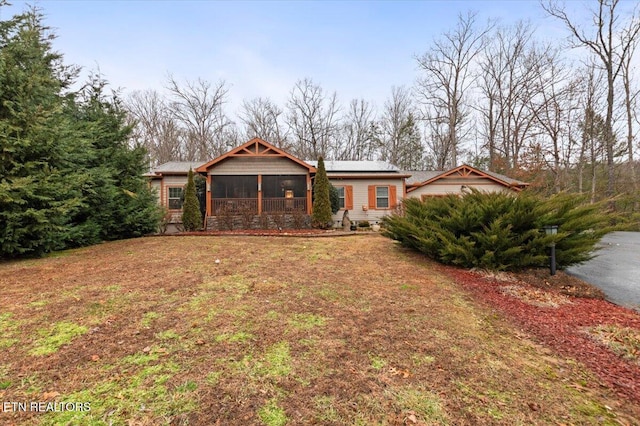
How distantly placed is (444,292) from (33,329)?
524cm

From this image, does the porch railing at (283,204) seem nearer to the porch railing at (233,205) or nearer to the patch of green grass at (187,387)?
the porch railing at (233,205)

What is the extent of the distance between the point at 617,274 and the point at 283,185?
39.5ft

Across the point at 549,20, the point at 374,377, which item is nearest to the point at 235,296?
→ the point at 374,377

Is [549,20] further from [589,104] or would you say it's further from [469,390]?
[469,390]

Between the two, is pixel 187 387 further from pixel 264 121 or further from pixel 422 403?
pixel 264 121

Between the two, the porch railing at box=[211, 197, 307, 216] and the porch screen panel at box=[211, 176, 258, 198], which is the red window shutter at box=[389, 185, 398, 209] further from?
the porch screen panel at box=[211, 176, 258, 198]

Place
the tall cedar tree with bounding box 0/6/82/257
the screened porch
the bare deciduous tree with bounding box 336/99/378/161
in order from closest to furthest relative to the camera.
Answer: the tall cedar tree with bounding box 0/6/82/257, the screened porch, the bare deciduous tree with bounding box 336/99/378/161

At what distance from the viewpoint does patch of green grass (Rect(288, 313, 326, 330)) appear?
3.21 meters

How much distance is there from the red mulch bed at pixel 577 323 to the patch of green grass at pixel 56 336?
4.77m

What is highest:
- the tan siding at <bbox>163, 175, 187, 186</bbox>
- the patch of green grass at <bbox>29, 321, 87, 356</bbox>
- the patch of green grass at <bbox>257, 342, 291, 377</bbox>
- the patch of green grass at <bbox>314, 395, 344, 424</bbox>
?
the tan siding at <bbox>163, 175, 187, 186</bbox>

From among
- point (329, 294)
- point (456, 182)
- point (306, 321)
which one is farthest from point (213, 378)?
point (456, 182)

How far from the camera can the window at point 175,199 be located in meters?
15.7

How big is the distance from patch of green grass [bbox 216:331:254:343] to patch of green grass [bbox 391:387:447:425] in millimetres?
1495

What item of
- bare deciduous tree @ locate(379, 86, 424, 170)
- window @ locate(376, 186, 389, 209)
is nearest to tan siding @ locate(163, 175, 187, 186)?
window @ locate(376, 186, 389, 209)
